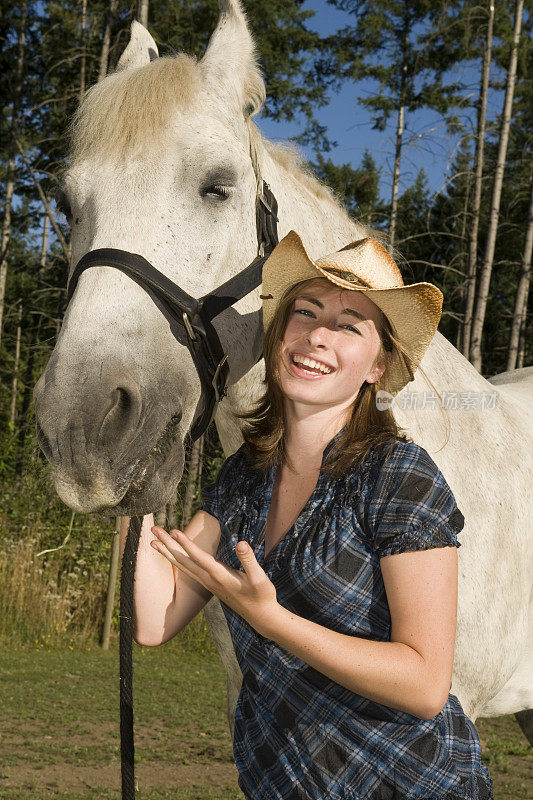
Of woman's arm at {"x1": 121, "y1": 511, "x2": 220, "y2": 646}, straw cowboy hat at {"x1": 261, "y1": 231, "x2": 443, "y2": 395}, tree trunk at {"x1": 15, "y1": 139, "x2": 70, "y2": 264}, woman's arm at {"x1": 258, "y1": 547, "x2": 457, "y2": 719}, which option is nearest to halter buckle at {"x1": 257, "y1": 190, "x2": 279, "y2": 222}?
straw cowboy hat at {"x1": 261, "y1": 231, "x2": 443, "y2": 395}

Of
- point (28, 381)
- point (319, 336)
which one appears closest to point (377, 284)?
point (319, 336)

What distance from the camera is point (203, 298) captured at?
5.95ft

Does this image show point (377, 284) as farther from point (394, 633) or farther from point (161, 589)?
point (161, 589)

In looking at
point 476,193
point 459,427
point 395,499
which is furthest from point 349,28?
point 395,499

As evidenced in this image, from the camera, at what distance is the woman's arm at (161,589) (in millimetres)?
1675

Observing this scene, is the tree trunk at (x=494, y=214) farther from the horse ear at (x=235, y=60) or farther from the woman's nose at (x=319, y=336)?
the woman's nose at (x=319, y=336)

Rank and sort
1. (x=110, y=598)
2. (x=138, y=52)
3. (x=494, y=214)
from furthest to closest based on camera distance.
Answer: (x=494, y=214)
(x=110, y=598)
(x=138, y=52)

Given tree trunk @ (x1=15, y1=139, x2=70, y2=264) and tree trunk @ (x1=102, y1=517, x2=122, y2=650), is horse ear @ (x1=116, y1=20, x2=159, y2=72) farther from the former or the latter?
tree trunk @ (x1=102, y1=517, x2=122, y2=650)

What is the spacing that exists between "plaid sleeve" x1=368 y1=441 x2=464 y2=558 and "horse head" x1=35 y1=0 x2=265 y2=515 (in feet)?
1.64

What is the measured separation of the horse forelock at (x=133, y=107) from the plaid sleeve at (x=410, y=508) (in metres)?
1.04

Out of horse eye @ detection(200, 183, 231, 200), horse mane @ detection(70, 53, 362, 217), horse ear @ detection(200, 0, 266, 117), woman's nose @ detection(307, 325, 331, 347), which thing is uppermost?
horse ear @ detection(200, 0, 266, 117)

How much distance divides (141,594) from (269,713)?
42 centimetres

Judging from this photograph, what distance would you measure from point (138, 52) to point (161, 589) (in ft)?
5.78

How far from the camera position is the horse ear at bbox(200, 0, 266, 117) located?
2.07 meters
